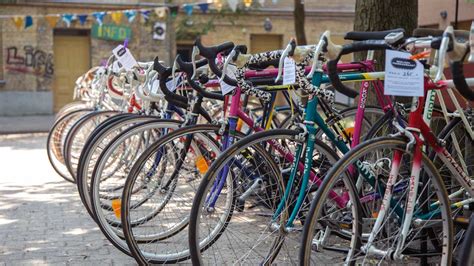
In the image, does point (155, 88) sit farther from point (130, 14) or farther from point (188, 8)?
point (188, 8)

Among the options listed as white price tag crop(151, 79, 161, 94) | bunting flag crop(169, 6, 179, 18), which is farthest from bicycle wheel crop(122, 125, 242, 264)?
bunting flag crop(169, 6, 179, 18)

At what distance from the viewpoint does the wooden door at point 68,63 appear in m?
20.3

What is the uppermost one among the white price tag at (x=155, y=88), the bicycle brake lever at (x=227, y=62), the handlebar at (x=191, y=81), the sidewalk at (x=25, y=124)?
the bicycle brake lever at (x=227, y=62)

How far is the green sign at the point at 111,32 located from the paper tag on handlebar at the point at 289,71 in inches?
675

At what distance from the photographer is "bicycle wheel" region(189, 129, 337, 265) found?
135 inches

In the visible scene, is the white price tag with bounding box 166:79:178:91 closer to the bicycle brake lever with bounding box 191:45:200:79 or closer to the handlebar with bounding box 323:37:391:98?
the bicycle brake lever with bounding box 191:45:200:79

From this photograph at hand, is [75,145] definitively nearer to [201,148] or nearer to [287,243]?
[201,148]

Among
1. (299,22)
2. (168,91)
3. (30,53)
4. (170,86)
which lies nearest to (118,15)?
(30,53)

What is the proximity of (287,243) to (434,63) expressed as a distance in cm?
125

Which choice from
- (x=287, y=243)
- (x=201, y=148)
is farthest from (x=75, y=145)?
(x=287, y=243)

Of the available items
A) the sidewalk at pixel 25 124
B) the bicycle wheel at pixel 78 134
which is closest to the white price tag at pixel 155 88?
the bicycle wheel at pixel 78 134

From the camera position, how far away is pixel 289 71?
11.6 feet

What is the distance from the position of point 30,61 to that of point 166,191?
1637cm

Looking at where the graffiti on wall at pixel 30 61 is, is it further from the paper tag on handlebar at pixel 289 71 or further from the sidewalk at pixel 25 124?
the paper tag on handlebar at pixel 289 71
